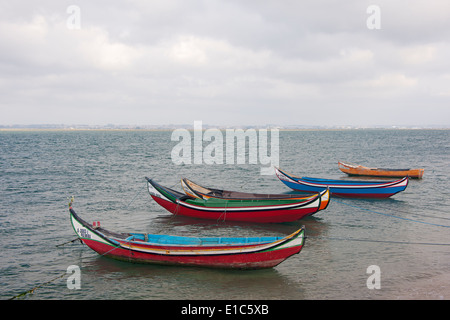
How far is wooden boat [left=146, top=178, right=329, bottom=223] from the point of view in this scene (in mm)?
20547

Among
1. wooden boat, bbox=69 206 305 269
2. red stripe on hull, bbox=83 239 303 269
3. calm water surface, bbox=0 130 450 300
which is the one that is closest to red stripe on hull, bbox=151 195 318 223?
calm water surface, bbox=0 130 450 300

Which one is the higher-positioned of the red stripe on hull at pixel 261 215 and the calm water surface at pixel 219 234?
the red stripe on hull at pixel 261 215

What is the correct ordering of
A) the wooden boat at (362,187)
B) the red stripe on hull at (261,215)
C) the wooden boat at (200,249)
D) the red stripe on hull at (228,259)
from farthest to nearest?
1. the wooden boat at (362,187)
2. the red stripe on hull at (261,215)
3. the red stripe on hull at (228,259)
4. the wooden boat at (200,249)

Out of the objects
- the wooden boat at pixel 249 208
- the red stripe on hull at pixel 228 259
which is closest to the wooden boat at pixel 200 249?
the red stripe on hull at pixel 228 259

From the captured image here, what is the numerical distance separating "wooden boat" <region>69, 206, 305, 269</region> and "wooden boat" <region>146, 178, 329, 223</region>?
5.94 m

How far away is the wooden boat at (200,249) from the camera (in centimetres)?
1357

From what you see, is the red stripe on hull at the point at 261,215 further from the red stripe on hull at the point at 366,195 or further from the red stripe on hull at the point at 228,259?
the red stripe on hull at the point at 366,195

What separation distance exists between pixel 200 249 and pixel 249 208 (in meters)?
7.51

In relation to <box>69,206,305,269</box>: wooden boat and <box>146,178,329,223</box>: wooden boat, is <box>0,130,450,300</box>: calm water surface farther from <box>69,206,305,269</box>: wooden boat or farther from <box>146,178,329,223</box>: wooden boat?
<box>146,178,329,223</box>: wooden boat

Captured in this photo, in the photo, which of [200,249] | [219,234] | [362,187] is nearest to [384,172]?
[362,187]

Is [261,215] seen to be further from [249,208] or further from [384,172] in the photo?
[384,172]

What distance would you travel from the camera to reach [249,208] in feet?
69.1

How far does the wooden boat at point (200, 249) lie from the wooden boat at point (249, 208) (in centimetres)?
594
